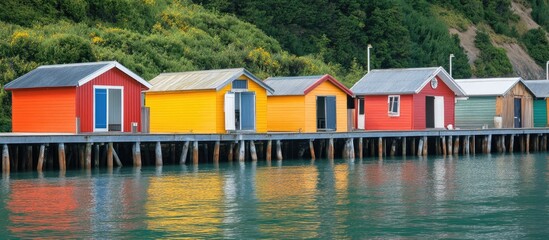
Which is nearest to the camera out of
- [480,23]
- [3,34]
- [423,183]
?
[423,183]

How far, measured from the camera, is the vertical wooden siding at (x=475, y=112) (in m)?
59.6

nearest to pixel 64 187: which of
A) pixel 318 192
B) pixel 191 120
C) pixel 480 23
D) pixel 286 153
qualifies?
pixel 318 192

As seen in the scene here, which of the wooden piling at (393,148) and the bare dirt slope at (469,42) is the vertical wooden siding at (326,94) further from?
the bare dirt slope at (469,42)

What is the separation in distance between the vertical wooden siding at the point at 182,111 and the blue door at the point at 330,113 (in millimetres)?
7934

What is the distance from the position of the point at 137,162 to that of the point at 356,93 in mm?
17961

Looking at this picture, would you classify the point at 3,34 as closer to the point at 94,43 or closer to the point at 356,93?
the point at 94,43

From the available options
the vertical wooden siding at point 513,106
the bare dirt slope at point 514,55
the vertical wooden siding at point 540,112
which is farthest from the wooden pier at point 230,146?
the bare dirt slope at point 514,55

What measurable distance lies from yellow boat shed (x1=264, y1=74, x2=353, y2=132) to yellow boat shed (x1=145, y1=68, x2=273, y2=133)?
2346mm

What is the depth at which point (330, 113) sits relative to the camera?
50125 mm

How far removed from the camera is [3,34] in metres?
53.6

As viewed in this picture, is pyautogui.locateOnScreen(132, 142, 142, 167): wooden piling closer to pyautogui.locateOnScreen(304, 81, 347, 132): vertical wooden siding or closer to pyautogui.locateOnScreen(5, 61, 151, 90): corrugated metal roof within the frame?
pyautogui.locateOnScreen(5, 61, 151, 90): corrugated metal roof

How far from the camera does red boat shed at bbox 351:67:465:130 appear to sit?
53.5m

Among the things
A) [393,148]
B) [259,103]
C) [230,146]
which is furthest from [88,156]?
[393,148]

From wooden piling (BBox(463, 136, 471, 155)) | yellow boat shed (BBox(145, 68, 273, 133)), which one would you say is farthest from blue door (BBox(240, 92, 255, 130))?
wooden piling (BBox(463, 136, 471, 155))
